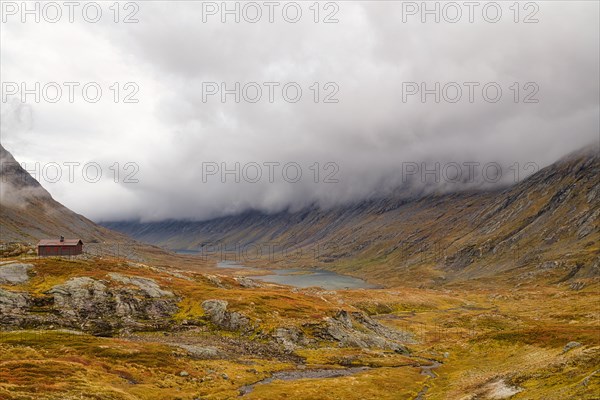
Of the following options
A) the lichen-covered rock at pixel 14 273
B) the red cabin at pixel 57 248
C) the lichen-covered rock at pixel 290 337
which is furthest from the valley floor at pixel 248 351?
the red cabin at pixel 57 248

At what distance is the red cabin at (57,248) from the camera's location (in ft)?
446

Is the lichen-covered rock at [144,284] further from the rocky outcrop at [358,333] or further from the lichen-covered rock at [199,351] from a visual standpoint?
the rocky outcrop at [358,333]

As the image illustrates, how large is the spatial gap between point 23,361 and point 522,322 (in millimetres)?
141394

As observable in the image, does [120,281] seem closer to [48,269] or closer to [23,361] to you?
[48,269]

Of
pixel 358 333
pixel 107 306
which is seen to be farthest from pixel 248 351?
pixel 107 306

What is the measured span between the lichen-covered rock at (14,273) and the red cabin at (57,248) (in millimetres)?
39779

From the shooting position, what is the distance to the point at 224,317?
313ft

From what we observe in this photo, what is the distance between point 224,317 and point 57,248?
80.4 meters

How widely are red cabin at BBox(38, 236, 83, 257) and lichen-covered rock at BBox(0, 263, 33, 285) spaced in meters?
39.8

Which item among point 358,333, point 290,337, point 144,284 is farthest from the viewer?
point 144,284

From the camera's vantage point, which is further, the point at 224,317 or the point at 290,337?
the point at 224,317

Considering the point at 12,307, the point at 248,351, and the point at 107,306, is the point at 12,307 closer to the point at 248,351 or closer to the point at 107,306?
the point at 107,306

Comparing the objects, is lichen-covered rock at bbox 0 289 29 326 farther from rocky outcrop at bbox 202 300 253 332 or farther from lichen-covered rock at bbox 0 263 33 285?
rocky outcrop at bbox 202 300 253 332

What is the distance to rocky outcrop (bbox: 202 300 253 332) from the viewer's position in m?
93.1
